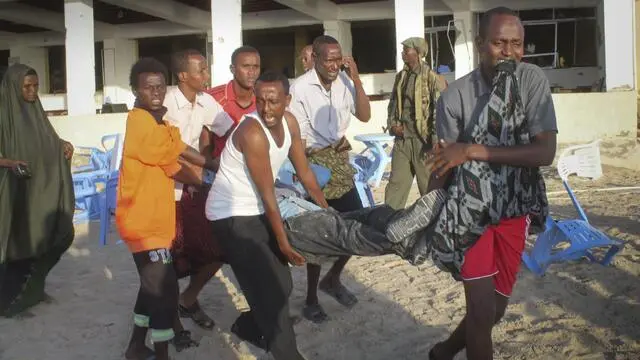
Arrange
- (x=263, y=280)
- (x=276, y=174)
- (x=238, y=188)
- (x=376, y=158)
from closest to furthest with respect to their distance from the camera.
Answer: (x=263, y=280)
(x=238, y=188)
(x=276, y=174)
(x=376, y=158)

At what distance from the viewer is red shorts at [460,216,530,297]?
2875 mm

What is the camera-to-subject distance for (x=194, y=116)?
166 inches

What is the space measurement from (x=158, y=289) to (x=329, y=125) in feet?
5.22

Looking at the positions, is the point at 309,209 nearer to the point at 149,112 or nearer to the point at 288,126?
the point at 288,126

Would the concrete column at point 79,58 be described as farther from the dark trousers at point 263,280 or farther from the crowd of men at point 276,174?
the dark trousers at point 263,280

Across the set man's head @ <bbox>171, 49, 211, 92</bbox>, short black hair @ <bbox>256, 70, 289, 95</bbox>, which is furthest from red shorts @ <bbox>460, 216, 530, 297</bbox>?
man's head @ <bbox>171, 49, 211, 92</bbox>

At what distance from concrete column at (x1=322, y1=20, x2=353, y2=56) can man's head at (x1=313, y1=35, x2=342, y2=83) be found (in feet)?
41.7

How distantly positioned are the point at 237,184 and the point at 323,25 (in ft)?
48.5

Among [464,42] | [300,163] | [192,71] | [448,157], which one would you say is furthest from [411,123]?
[464,42]

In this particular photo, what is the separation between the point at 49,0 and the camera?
17797 mm

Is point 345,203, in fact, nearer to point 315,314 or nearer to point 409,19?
point 315,314

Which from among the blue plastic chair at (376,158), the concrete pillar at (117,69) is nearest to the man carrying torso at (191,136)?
the blue plastic chair at (376,158)

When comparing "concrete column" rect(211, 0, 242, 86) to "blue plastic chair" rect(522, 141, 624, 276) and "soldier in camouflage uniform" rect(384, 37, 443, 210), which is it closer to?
"soldier in camouflage uniform" rect(384, 37, 443, 210)

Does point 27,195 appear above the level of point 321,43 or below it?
below
